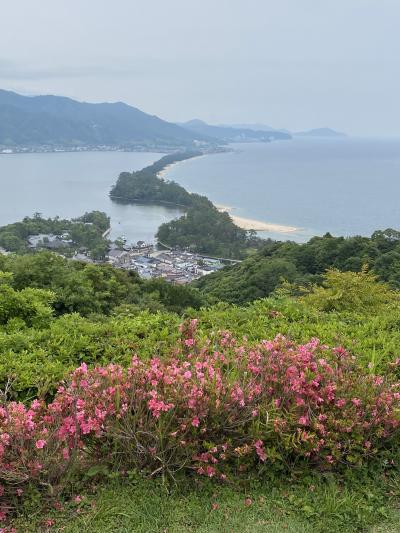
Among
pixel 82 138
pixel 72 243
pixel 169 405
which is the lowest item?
pixel 72 243

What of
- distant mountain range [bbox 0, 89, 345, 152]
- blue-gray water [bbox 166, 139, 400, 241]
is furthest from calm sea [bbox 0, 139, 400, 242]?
distant mountain range [bbox 0, 89, 345, 152]

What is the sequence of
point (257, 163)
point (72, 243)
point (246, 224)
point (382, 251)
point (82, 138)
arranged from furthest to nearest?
1. point (82, 138)
2. point (257, 163)
3. point (246, 224)
4. point (72, 243)
5. point (382, 251)

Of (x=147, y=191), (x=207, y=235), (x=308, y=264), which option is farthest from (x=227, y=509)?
(x=147, y=191)

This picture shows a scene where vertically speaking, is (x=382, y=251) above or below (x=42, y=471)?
below

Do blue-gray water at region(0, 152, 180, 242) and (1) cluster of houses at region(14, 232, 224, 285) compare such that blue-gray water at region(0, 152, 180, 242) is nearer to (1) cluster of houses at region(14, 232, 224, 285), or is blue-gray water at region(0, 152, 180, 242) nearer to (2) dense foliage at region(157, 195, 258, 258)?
(2) dense foliage at region(157, 195, 258, 258)

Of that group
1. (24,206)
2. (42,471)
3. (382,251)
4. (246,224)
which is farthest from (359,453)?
(24,206)

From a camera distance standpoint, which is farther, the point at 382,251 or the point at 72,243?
the point at 72,243

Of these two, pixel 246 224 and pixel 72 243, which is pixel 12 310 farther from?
pixel 246 224

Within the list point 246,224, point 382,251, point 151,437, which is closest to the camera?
point 151,437
